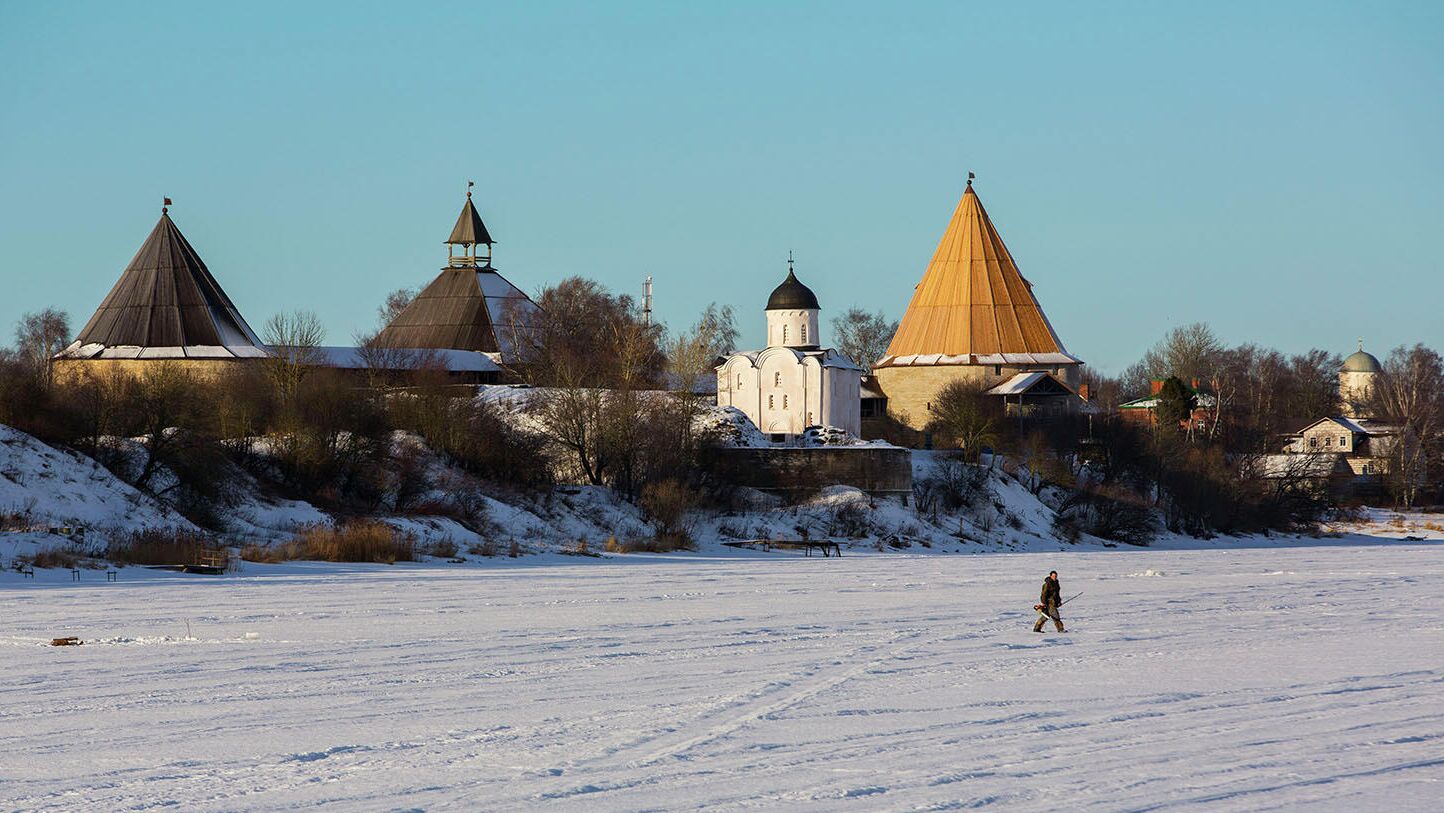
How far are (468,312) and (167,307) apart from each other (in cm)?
757

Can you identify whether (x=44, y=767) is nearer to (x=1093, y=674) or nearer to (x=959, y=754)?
(x=959, y=754)

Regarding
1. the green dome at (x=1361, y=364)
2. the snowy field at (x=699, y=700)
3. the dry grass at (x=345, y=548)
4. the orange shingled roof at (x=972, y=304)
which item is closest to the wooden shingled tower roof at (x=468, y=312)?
the orange shingled roof at (x=972, y=304)

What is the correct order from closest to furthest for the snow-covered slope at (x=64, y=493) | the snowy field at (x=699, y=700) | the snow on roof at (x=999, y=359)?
the snowy field at (x=699, y=700) → the snow-covered slope at (x=64, y=493) → the snow on roof at (x=999, y=359)

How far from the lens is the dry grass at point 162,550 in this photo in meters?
19.2

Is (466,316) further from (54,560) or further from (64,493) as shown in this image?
(54,560)

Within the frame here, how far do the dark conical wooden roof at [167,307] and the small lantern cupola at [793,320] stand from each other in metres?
11.6

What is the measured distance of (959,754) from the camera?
27.5 feet

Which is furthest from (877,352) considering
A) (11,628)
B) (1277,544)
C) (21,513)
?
(11,628)

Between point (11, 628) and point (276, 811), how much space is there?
655 cm

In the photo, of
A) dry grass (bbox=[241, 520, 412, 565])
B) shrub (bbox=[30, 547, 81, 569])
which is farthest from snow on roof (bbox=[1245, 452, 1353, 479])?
shrub (bbox=[30, 547, 81, 569])

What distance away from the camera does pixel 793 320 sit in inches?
1670

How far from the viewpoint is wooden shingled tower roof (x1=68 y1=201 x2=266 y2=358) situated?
3878 cm

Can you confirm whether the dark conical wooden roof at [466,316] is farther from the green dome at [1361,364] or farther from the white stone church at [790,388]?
the green dome at [1361,364]

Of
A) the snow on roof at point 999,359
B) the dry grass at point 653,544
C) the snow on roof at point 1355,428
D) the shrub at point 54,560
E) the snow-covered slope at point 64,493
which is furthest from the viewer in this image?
the snow on roof at point 1355,428
